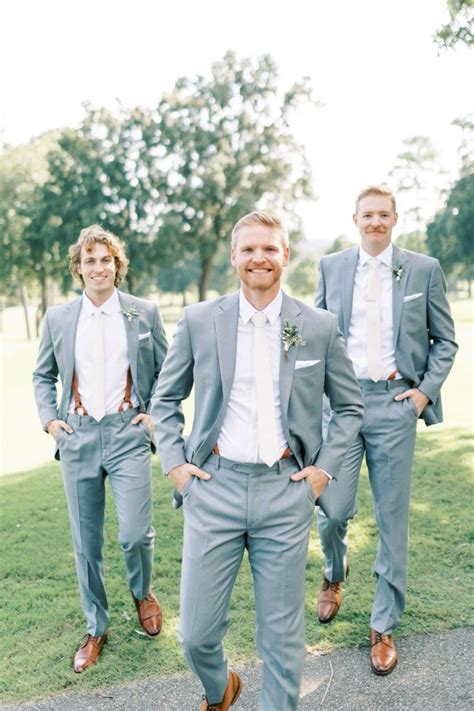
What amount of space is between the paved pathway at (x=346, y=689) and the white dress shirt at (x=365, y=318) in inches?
69.1

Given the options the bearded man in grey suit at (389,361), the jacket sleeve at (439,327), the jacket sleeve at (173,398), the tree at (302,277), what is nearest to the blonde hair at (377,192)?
the bearded man in grey suit at (389,361)

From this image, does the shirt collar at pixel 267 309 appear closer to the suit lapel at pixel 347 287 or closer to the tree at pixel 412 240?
the suit lapel at pixel 347 287

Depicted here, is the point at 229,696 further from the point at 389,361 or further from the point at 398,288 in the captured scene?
the point at 398,288

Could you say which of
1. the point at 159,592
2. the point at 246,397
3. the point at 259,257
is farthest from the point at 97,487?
the point at 259,257

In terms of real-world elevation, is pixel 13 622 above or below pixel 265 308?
below

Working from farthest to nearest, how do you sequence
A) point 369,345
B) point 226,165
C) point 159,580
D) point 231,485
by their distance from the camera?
point 226,165 → point 159,580 → point 369,345 → point 231,485

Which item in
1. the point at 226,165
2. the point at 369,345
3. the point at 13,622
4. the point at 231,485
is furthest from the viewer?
the point at 226,165

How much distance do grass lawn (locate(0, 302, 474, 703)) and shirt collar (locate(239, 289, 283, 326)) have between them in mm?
2287

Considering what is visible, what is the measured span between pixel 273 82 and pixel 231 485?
47.4m

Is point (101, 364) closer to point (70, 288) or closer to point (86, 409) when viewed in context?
point (86, 409)

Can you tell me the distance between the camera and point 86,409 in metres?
4.77

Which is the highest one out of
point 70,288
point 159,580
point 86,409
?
point 86,409

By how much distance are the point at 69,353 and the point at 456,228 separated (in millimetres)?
56900

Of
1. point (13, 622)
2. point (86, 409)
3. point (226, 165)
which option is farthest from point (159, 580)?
point (226, 165)
